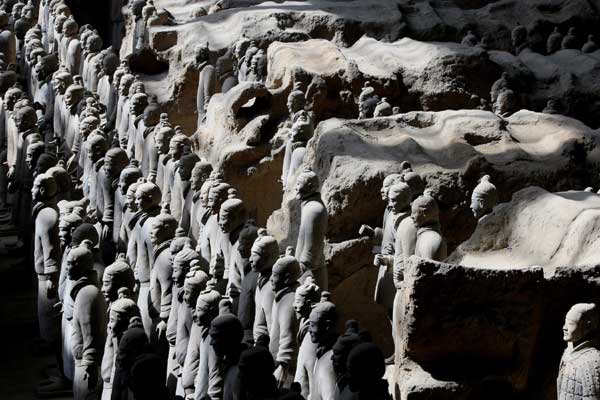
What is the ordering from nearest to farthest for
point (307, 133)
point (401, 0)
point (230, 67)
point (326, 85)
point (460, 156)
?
point (460, 156), point (307, 133), point (326, 85), point (230, 67), point (401, 0)

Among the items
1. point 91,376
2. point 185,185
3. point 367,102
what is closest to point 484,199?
point 91,376

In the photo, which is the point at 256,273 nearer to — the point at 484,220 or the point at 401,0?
the point at 484,220

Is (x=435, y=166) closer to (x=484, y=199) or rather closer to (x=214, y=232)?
Answer: (x=484, y=199)

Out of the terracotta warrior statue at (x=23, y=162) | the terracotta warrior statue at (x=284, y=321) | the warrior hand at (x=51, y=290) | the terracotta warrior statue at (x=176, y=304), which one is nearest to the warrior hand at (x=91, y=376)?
the terracotta warrior statue at (x=176, y=304)

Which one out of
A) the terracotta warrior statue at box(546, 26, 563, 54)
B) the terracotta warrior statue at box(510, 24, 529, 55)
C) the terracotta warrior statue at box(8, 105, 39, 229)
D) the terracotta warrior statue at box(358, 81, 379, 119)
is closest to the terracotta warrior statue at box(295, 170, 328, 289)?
the terracotta warrior statue at box(358, 81, 379, 119)

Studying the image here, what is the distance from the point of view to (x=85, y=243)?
755 cm

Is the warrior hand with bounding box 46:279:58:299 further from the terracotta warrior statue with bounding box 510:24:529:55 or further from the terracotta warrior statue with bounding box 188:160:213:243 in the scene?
the terracotta warrior statue with bounding box 510:24:529:55

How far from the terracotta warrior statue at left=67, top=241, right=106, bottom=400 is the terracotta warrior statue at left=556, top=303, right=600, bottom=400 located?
2.88 m

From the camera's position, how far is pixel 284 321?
6.61 meters

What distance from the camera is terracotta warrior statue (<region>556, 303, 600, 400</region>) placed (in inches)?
200

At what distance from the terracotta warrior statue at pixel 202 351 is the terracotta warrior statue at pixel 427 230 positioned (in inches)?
42.8

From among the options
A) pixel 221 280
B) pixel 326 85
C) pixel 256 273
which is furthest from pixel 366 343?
pixel 326 85

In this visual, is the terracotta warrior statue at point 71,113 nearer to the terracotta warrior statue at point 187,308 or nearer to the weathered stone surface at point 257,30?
the weathered stone surface at point 257,30

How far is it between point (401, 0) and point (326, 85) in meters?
3.68
